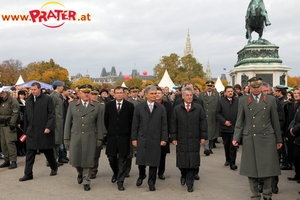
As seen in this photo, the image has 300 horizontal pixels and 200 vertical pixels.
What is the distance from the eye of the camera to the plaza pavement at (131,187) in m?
6.37

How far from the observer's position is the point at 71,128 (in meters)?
7.25

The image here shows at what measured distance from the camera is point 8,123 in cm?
911

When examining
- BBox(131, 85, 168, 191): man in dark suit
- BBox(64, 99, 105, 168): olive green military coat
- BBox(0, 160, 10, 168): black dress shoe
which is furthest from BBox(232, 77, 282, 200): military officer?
BBox(0, 160, 10, 168): black dress shoe

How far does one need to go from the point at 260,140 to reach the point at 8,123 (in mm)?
6549

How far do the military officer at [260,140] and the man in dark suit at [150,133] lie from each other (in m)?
1.67

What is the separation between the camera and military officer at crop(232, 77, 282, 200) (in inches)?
228

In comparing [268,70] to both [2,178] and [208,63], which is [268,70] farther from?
[208,63]

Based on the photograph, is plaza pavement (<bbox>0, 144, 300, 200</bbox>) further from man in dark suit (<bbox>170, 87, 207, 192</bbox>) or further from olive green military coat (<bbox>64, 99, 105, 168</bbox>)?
olive green military coat (<bbox>64, 99, 105, 168</bbox>)

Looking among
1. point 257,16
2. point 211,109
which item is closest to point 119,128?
point 211,109

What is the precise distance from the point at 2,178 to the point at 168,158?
15.3 feet

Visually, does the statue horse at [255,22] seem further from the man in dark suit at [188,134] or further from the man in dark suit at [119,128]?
the man in dark suit at [119,128]

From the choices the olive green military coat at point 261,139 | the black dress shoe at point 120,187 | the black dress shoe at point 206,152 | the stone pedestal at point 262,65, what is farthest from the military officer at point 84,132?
the stone pedestal at point 262,65

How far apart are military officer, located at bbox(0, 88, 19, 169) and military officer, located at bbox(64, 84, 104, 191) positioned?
2626 millimetres

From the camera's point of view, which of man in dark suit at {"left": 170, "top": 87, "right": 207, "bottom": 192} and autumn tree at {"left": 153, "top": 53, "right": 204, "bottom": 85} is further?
autumn tree at {"left": 153, "top": 53, "right": 204, "bottom": 85}
